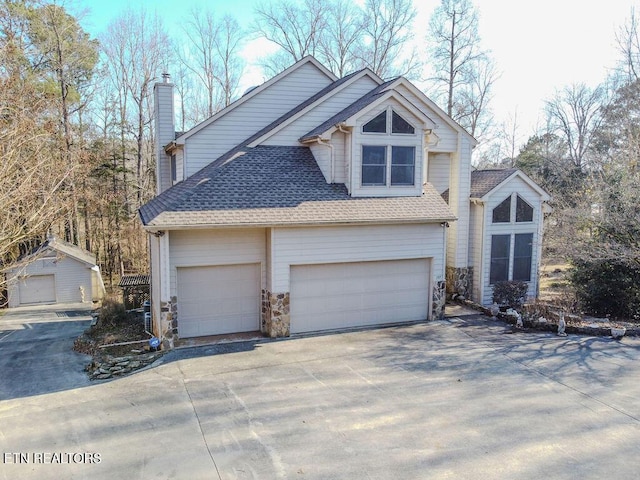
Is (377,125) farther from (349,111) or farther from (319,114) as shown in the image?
(319,114)

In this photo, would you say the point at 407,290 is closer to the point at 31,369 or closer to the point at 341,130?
the point at 341,130

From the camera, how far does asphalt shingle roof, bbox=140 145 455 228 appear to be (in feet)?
40.0

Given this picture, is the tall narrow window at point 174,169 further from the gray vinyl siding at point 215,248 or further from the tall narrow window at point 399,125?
the tall narrow window at point 399,125

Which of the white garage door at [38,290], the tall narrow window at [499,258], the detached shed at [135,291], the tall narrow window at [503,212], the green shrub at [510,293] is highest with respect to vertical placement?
the tall narrow window at [503,212]

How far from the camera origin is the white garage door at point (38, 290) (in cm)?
2566

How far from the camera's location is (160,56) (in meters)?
33.8

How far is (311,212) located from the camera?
42.6 feet

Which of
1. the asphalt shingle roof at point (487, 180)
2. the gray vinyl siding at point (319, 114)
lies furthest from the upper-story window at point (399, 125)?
the asphalt shingle roof at point (487, 180)

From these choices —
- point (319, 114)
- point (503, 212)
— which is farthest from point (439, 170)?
point (319, 114)

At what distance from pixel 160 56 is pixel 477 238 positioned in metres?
26.7

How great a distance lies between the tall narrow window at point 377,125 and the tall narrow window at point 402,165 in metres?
0.70

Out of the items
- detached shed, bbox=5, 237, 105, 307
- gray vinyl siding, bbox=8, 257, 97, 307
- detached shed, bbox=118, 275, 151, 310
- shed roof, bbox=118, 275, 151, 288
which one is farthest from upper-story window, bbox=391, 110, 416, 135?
gray vinyl siding, bbox=8, 257, 97, 307

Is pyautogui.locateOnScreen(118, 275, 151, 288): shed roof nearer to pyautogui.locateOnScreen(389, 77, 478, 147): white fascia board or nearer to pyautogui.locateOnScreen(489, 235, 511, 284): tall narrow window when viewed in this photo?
pyautogui.locateOnScreen(389, 77, 478, 147): white fascia board

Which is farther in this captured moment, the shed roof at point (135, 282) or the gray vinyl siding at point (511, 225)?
the shed roof at point (135, 282)
